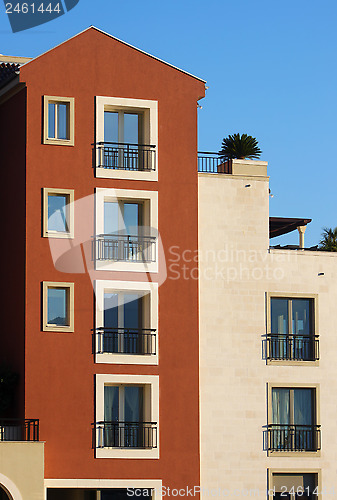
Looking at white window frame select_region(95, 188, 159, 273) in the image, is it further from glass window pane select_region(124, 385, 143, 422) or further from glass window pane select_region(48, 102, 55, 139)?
glass window pane select_region(124, 385, 143, 422)

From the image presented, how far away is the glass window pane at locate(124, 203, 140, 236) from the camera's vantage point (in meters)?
42.5

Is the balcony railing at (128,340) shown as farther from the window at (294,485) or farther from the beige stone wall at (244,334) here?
the window at (294,485)

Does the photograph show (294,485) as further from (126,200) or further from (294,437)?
(126,200)

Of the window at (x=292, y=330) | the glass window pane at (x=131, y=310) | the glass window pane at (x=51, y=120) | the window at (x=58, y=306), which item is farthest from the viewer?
the window at (x=292, y=330)

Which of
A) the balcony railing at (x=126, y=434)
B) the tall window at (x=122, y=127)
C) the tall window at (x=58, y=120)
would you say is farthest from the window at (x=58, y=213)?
the balcony railing at (x=126, y=434)

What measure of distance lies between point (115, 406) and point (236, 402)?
467 cm

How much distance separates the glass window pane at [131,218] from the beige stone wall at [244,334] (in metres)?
2.47

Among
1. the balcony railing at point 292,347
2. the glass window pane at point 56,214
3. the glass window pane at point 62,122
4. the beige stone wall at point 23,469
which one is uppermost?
the glass window pane at point 62,122

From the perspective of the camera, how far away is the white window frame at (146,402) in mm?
40094

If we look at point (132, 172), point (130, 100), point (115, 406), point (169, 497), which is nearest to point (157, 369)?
point (115, 406)

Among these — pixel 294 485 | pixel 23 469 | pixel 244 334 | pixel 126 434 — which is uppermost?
pixel 244 334

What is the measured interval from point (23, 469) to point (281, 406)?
34.4 feet

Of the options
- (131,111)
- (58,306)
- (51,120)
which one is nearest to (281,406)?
(58,306)

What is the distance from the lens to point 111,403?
40906 mm
